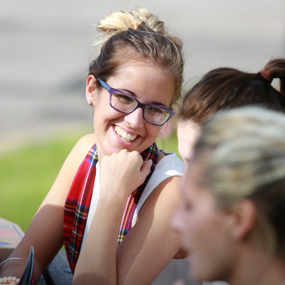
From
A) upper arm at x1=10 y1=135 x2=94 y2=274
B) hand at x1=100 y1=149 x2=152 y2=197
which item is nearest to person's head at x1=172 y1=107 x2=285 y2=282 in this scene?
hand at x1=100 y1=149 x2=152 y2=197

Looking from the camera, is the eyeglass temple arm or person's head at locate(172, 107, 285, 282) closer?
person's head at locate(172, 107, 285, 282)

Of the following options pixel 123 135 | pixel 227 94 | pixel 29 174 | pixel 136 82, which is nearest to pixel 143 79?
pixel 136 82

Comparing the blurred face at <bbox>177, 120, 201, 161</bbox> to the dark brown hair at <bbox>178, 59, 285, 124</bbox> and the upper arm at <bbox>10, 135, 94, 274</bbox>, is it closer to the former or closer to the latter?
the dark brown hair at <bbox>178, 59, 285, 124</bbox>

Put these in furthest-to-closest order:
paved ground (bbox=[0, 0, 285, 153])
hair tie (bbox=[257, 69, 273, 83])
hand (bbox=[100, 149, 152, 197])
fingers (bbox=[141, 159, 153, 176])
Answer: paved ground (bbox=[0, 0, 285, 153]), fingers (bbox=[141, 159, 153, 176]), hand (bbox=[100, 149, 152, 197]), hair tie (bbox=[257, 69, 273, 83])

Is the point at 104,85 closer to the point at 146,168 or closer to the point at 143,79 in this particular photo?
the point at 143,79

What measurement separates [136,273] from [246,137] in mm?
957

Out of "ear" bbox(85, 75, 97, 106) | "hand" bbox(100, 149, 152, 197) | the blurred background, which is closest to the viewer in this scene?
"hand" bbox(100, 149, 152, 197)

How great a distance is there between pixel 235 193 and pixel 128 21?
1.56 meters

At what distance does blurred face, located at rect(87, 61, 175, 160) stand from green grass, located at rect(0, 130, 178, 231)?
2.21 meters

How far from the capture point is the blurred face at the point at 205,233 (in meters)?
0.93

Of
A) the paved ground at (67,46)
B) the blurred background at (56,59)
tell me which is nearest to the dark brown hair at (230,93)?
the blurred background at (56,59)

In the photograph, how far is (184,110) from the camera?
1609mm

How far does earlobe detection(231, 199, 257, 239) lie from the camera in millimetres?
888

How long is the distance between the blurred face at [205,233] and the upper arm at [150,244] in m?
0.70
